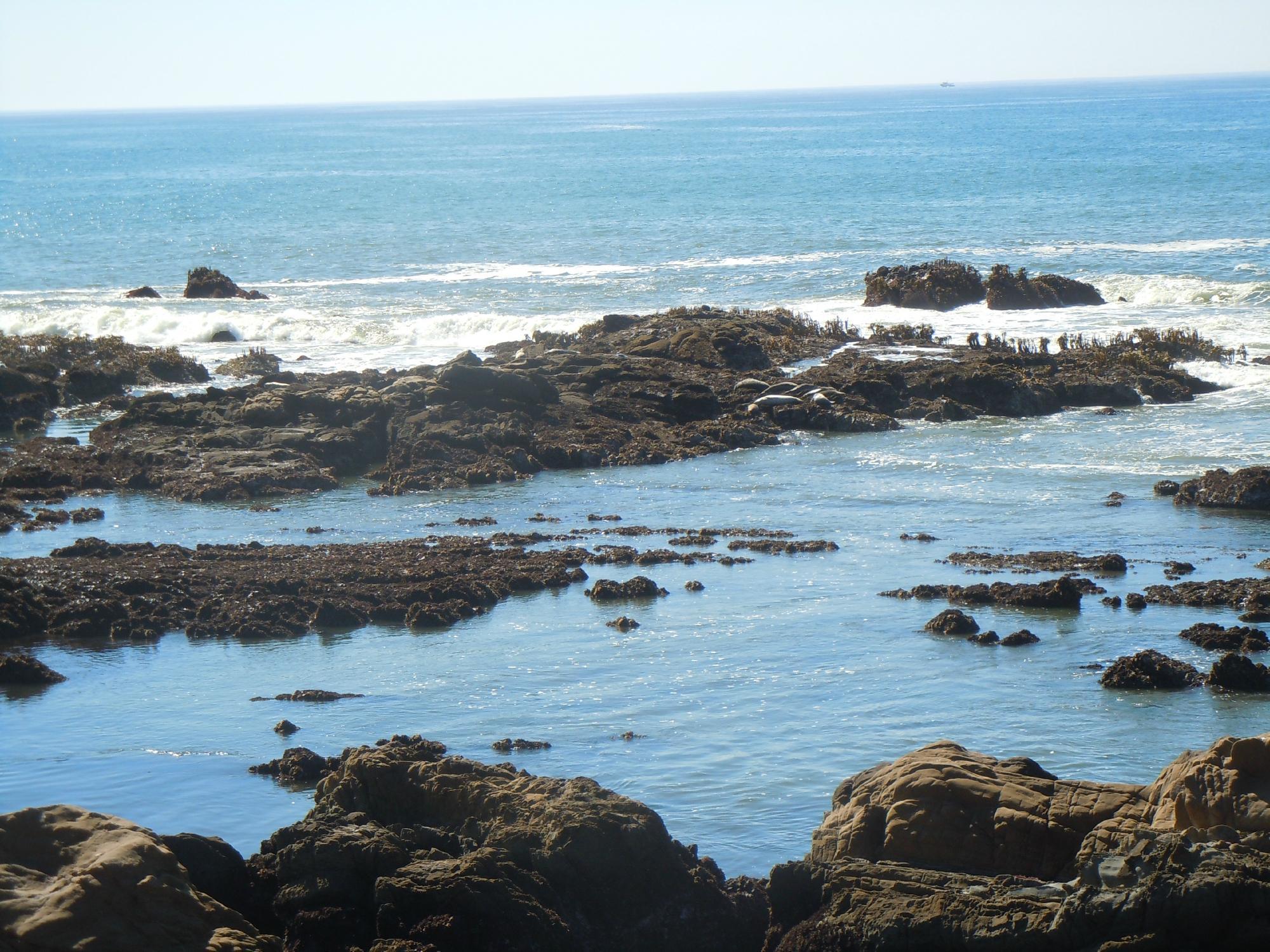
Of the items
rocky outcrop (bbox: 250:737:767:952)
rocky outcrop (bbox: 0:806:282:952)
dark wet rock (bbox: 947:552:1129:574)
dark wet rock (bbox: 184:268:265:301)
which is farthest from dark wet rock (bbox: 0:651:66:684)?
dark wet rock (bbox: 184:268:265:301)

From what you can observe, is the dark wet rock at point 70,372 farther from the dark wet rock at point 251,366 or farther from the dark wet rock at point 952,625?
the dark wet rock at point 952,625

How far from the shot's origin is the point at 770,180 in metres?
97.2

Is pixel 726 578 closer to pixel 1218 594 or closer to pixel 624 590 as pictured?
pixel 624 590

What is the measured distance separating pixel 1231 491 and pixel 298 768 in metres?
14.7

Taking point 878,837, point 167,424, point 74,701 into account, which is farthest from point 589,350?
point 878,837

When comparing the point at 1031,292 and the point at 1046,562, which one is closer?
the point at 1046,562

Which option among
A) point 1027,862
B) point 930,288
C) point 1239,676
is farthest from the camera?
point 930,288

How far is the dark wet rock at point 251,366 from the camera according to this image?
34.4m

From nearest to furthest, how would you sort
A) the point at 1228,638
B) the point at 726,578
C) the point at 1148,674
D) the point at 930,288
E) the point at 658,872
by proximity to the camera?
the point at 658,872 < the point at 1148,674 < the point at 1228,638 < the point at 726,578 < the point at 930,288

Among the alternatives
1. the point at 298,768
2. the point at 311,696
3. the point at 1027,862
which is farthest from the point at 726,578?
the point at 1027,862

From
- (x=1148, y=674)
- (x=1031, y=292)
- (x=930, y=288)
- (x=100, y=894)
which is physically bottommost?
(x=1148, y=674)

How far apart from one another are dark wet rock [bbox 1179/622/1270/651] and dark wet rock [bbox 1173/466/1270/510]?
5.99 meters

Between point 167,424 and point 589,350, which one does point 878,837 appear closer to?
point 167,424

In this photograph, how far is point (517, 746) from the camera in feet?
40.6
